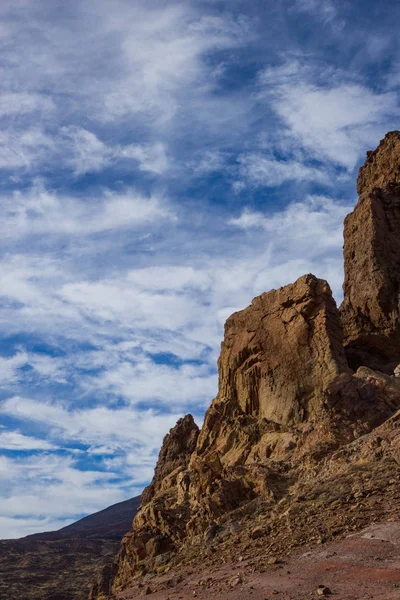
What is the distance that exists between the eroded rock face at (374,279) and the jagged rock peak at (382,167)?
193mm

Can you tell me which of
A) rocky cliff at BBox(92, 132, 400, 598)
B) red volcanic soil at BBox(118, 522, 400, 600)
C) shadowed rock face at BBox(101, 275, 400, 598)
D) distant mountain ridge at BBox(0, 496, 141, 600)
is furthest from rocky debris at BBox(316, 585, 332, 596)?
distant mountain ridge at BBox(0, 496, 141, 600)

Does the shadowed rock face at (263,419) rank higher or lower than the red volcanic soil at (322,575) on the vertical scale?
higher

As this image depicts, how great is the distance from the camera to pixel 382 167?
181 feet

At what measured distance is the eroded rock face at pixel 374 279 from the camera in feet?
147

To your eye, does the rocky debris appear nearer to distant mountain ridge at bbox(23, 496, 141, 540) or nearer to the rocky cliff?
the rocky cliff

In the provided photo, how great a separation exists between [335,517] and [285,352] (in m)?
18.8

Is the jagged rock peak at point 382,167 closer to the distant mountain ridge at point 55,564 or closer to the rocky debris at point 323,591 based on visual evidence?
the rocky debris at point 323,591

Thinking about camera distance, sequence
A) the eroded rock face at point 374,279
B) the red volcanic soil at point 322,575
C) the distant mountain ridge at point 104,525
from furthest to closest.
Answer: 1. the distant mountain ridge at point 104,525
2. the eroded rock face at point 374,279
3. the red volcanic soil at point 322,575

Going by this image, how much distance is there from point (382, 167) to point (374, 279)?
13711mm

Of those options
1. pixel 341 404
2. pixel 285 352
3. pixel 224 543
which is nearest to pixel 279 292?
pixel 285 352

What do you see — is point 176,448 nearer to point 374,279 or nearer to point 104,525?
point 374,279

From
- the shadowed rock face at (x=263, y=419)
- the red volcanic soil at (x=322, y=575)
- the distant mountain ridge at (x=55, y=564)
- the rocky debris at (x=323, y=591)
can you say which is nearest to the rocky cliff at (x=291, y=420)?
the shadowed rock face at (x=263, y=419)

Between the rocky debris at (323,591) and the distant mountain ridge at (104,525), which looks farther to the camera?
the distant mountain ridge at (104,525)

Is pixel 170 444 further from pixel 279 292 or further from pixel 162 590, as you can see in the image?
pixel 162 590
